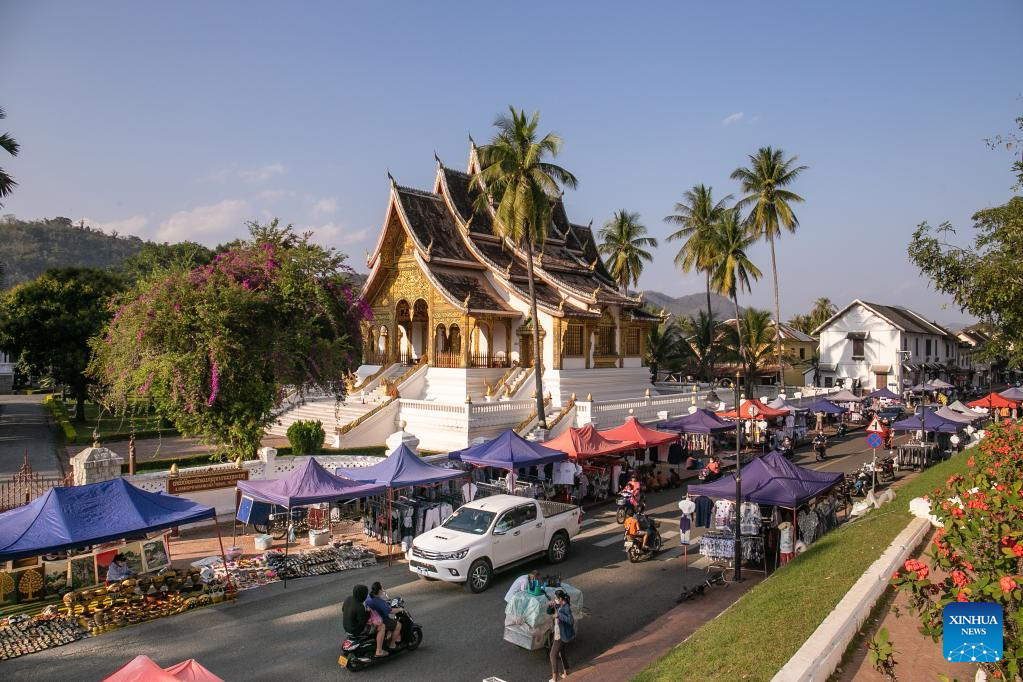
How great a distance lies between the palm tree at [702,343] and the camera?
45562 millimetres

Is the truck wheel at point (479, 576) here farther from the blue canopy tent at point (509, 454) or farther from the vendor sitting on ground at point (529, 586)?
the blue canopy tent at point (509, 454)

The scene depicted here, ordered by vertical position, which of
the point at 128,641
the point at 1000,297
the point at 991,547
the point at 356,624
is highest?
A: the point at 1000,297

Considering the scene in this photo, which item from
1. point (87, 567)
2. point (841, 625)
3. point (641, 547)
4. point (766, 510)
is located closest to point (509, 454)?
point (641, 547)

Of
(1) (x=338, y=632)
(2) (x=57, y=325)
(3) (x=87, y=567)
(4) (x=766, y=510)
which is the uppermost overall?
(2) (x=57, y=325)

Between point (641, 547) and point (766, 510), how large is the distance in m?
2.98

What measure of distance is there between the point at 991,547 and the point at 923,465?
22.3 meters

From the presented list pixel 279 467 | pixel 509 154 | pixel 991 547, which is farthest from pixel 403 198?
pixel 991 547

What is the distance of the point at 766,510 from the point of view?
14.8m

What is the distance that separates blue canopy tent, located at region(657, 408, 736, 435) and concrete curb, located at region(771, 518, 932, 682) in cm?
1356

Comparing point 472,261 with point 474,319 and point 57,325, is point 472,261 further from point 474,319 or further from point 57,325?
point 57,325

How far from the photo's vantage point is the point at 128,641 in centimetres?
1054

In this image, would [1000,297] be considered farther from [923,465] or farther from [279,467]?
[279,467]

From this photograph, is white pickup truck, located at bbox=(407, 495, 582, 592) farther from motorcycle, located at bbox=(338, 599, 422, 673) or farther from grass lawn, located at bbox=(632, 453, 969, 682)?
grass lawn, located at bbox=(632, 453, 969, 682)

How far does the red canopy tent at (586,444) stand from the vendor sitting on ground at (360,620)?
10914 millimetres
